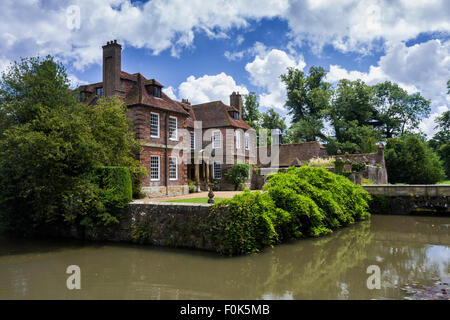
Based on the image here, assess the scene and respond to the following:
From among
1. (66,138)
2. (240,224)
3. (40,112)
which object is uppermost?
(40,112)

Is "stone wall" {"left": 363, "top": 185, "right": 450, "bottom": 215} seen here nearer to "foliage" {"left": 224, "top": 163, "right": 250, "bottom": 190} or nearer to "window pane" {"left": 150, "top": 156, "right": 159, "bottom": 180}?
"foliage" {"left": 224, "top": 163, "right": 250, "bottom": 190}

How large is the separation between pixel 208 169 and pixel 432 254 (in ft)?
60.7

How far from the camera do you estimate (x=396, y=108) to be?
44625 mm

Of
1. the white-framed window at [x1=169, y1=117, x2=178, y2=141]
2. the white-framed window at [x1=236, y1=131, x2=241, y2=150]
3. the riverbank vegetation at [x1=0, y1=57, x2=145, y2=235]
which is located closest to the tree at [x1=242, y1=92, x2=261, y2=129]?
the white-framed window at [x1=236, y1=131, x2=241, y2=150]

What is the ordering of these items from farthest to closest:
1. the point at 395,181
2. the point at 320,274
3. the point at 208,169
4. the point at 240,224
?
the point at 395,181, the point at 208,169, the point at 240,224, the point at 320,274

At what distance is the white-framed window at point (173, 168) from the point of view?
21.0 metres

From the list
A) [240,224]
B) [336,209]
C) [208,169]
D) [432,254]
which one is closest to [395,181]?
[208,169]

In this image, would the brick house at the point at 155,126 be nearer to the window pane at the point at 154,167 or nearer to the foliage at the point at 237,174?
the window pane at the point at 154,167

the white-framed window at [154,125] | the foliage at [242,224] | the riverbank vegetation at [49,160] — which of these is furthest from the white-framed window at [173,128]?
the foliage at [242,224]

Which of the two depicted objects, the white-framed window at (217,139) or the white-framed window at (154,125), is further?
the white-framed window at (217,139)

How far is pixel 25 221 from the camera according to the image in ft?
42.7

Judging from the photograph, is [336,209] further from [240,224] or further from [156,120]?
[156,120]

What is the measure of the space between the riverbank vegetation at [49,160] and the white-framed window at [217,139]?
14.7 m

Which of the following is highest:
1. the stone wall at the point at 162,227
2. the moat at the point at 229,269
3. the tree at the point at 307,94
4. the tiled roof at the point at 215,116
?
the tree at the point at 307,94
